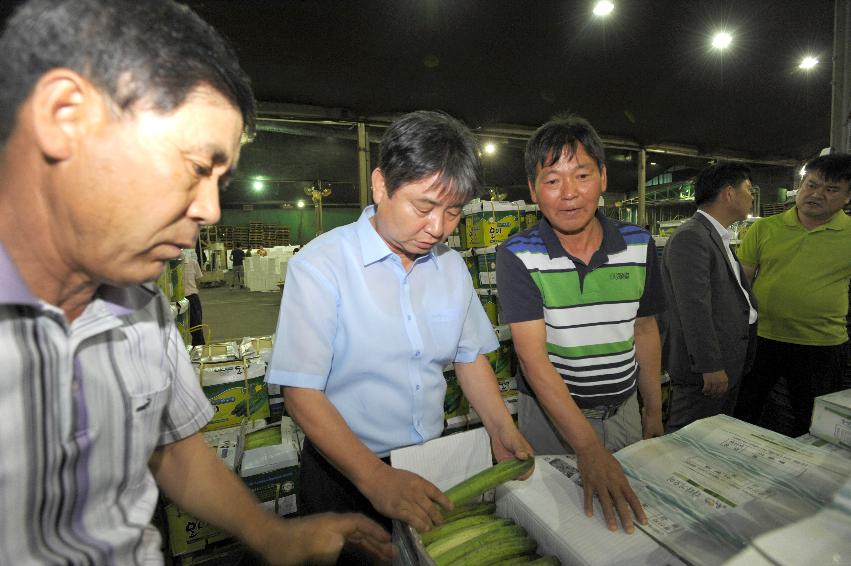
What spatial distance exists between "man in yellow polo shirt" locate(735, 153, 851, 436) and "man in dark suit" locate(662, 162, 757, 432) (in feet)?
1.31

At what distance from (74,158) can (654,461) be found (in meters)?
1.59

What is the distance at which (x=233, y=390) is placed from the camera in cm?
303

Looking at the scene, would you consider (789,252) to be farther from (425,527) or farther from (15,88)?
(15,88)

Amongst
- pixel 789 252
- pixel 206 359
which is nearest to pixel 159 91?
pixel 206 359

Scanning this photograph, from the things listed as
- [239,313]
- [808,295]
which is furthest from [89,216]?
[239,313]

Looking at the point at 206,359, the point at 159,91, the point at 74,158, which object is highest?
the point at 159,91

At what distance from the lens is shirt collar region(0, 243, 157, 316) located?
594 mm

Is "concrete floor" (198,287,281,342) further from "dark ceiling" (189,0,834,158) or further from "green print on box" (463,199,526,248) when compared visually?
"green print on box" (463,199,526,248)

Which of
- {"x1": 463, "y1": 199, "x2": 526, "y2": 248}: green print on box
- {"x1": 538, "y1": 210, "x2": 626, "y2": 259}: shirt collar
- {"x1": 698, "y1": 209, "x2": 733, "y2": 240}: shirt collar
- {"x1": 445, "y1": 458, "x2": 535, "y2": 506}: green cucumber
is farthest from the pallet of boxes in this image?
{"x1": 698, "y1": 209, "x2": 733, "y2": 240}: shirt collar

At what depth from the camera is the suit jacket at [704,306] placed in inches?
98.3

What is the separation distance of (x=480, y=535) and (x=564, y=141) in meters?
1.52

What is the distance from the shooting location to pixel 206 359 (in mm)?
3070

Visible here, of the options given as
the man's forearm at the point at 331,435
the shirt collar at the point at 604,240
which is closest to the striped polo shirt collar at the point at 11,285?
the man's forearm at the point at 331,435

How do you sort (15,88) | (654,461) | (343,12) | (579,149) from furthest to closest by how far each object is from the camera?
(343,12)
(579,149)
(654,461)
(15,88)
